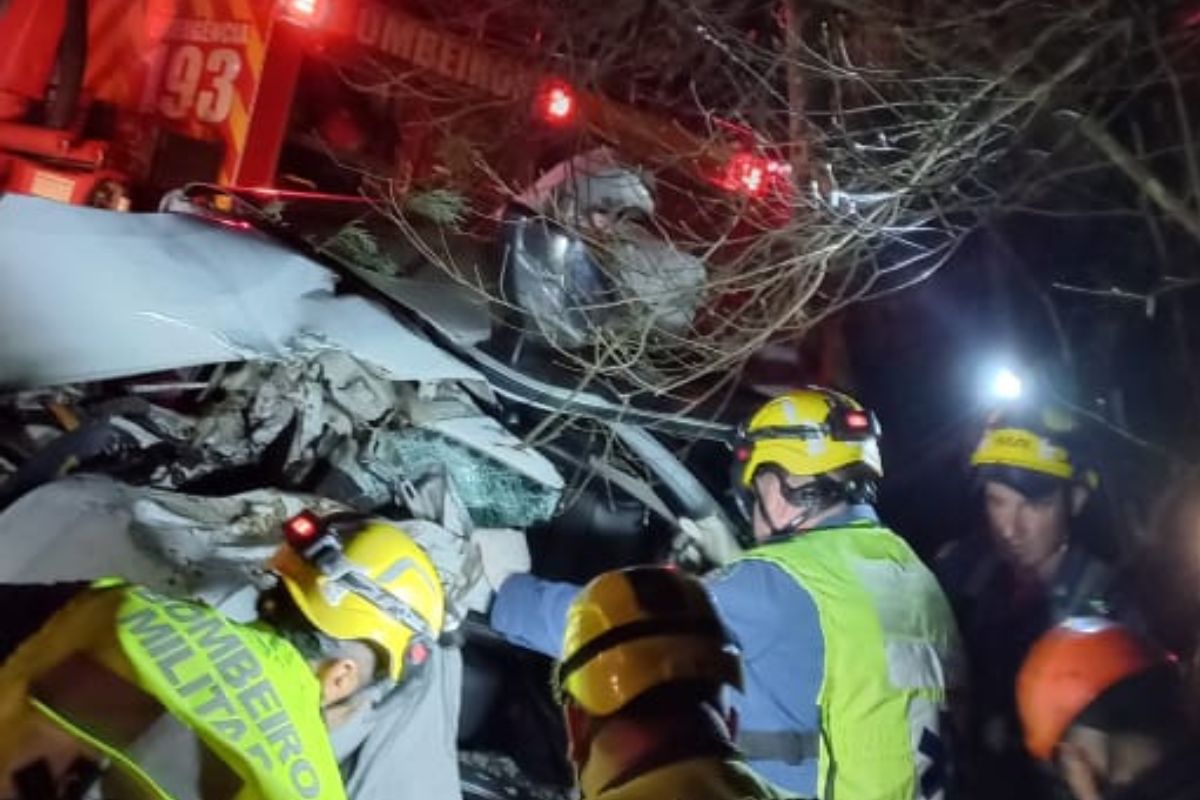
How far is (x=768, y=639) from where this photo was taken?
4305 mm

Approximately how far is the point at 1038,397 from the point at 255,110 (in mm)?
4483

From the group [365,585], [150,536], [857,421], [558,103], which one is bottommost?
[150,536]

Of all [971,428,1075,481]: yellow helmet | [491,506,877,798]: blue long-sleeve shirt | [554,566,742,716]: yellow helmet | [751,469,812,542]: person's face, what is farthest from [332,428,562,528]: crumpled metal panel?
[554,566,742,716]: yellow helmet

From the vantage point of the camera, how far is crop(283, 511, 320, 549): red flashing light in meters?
3.28

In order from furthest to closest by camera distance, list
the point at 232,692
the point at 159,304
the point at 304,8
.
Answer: the point at 304,8
the point at 159,304
the point at 232,692

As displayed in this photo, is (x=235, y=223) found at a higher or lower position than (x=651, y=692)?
higher

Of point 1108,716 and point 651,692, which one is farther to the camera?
point 1108,716

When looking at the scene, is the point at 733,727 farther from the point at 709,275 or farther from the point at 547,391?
the point at 709,275

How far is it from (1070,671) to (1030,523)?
7.08 feet

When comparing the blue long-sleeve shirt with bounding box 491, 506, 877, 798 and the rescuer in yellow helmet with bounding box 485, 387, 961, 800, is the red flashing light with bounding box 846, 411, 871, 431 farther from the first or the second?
the blue long-sleeve shirt with bounding box 491, 506, 877, 798

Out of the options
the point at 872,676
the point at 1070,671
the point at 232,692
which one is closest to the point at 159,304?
the point at 232,692

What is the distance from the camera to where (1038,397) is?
240 inches

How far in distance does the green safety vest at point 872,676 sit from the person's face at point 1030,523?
1322 mm

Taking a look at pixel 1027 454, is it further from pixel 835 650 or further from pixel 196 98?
pixel 196 98
